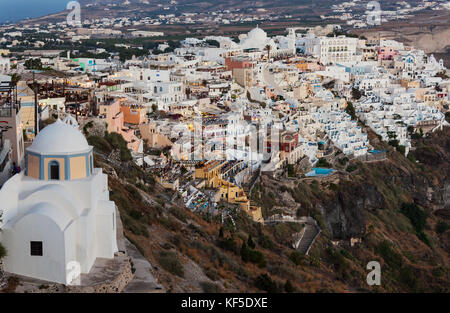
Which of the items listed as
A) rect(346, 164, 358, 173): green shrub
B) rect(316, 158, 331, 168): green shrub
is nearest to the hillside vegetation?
rect(346, 164, 358, 173): green shrub

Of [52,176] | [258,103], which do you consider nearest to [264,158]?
[258,103]

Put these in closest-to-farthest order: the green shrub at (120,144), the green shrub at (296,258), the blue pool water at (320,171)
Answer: the green shrub at (296,258) < the green shrub at (120,144) < the blue pool water at (320,171)

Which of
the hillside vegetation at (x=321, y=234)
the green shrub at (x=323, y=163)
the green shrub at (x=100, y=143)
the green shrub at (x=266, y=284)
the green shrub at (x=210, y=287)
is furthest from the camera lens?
the green shrub at (x=323, y=163)

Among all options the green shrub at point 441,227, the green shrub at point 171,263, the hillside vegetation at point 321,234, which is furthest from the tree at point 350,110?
the green shrub at point 171,263

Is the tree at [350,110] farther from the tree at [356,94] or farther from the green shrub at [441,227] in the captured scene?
the green shrub at [441,227]

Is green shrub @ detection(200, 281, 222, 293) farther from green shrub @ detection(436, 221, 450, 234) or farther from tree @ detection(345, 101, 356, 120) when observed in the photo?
tree @ detection(345, 101, 356, 120)

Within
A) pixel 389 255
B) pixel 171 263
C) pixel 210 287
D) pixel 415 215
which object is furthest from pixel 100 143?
pixel 415 215
